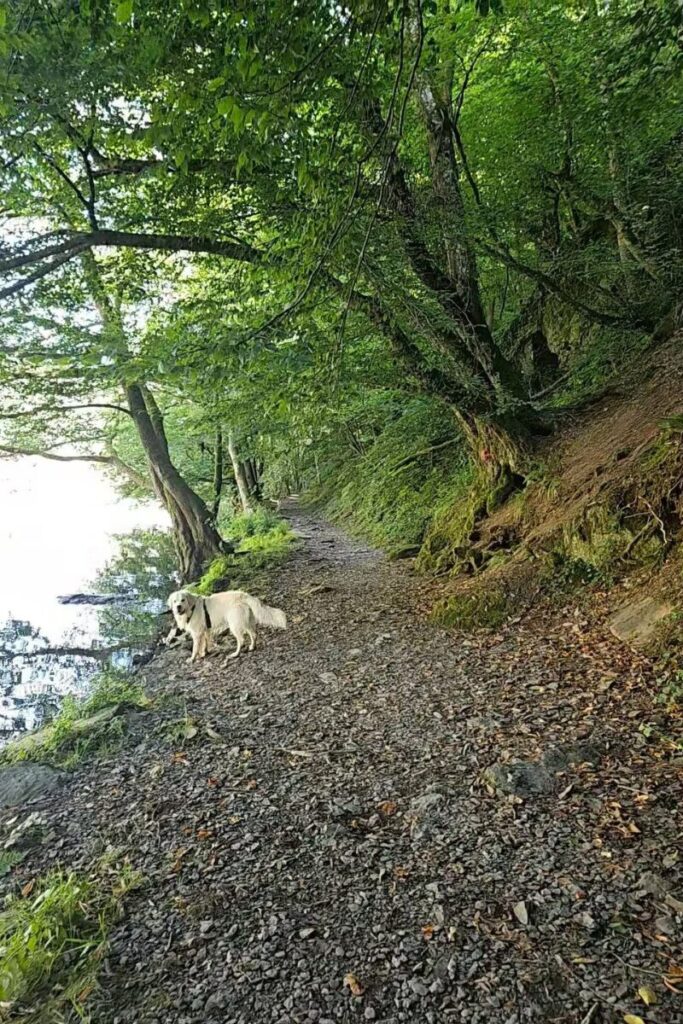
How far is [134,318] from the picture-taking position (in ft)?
31.8

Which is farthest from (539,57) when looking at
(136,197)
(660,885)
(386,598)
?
(660,885)

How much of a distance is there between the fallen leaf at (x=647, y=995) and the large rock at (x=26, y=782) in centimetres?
434

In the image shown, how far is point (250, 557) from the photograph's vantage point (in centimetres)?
1228

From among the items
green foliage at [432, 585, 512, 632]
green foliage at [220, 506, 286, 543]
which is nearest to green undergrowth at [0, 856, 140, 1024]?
green foliage at [432, 585, 512, 632]

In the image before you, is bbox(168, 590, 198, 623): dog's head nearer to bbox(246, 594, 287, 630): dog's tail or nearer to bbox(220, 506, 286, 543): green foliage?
bbox(246, 594, 287, 630): dog's tail

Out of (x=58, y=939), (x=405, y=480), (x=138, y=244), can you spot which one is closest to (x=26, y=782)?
(x=58, y=939)

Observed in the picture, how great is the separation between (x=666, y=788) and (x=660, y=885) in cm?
75

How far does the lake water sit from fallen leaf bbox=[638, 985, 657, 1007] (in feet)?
23.8

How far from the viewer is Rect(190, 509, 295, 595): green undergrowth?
1082 centimetres

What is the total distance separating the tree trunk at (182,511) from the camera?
42.4 ft

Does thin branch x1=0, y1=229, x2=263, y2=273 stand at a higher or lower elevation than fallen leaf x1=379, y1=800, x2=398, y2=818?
higher

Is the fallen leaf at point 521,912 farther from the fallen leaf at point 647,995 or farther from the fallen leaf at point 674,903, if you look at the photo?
the fallen leaf at point 674,903

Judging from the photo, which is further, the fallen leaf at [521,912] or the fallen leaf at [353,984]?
the fallen leaf at [521,912]

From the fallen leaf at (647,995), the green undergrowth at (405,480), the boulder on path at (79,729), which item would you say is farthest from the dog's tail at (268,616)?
the fallen leaf at (647,995)
